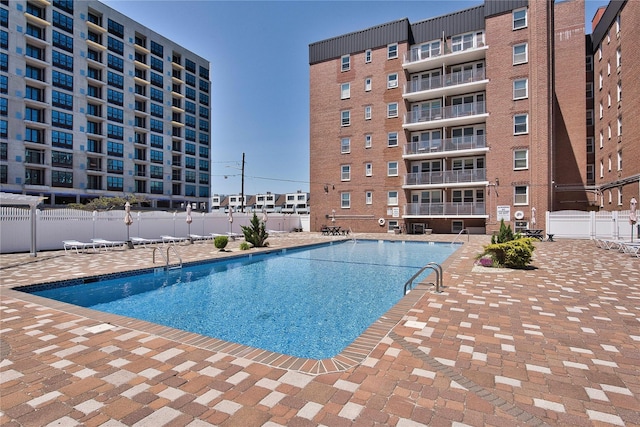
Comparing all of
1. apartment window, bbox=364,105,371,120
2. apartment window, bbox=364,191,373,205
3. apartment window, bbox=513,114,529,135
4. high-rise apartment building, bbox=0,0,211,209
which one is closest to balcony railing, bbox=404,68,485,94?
apartment window, bbox=364,105,371,120

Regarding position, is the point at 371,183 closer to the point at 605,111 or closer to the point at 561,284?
the point at 605,111

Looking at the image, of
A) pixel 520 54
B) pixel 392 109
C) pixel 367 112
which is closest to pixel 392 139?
pixel 392 109

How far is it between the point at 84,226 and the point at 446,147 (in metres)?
A: 26.6

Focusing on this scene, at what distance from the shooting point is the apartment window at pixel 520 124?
1025 inches

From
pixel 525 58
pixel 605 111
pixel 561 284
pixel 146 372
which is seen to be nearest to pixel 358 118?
pixel 525 58

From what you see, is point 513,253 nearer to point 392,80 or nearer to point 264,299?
point 264,299

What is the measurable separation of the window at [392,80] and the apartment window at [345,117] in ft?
14.9

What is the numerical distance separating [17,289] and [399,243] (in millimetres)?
19600

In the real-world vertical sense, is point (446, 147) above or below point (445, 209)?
above

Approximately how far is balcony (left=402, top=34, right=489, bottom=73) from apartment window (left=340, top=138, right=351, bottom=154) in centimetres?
834

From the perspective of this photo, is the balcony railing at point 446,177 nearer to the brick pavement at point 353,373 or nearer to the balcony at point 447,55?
the balcony at point 447,55

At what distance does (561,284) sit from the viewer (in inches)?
316

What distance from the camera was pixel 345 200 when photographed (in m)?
33.2

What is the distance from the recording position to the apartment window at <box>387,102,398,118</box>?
102 ft
